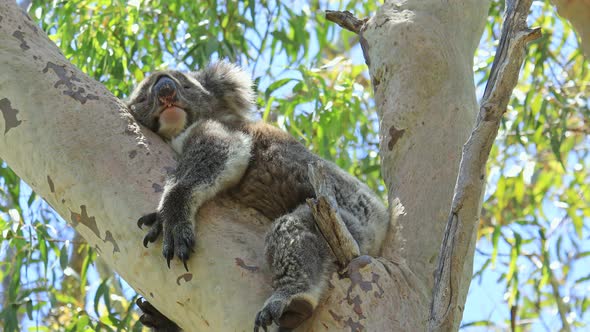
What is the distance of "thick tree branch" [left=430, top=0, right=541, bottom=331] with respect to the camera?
67.2 inches

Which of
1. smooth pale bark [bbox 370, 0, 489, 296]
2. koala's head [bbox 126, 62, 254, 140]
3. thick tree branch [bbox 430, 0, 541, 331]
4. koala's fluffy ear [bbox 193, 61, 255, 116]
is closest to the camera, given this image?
thick tree branch [bbox 430, 0, 541, 331]

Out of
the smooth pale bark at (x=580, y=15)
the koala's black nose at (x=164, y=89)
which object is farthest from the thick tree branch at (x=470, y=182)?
the koala's black nose at (x=164, y=89)

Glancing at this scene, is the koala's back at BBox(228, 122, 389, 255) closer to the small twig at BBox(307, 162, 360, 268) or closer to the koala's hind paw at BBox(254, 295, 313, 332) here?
the small twig at BBox(307, 162, 360, 268)

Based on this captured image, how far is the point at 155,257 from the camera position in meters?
2.01

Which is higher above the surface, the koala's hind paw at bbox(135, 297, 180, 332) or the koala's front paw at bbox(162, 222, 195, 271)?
the koala's front paw at bbox(162, 222, 195, 271)

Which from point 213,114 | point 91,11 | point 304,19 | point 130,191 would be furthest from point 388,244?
point 91,11

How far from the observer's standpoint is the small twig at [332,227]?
6.43ft

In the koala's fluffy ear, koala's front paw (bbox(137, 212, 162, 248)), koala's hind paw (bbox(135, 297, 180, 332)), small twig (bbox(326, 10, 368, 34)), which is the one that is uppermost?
small twig (bbox(326, 10, 368, 34))

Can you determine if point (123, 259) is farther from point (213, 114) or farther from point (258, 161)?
point (213, 114)

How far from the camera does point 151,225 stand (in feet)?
6.72

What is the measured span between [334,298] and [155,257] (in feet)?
1.54

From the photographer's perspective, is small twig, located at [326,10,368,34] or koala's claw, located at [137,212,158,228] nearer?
koala's claw, located at [137,212,158,228]

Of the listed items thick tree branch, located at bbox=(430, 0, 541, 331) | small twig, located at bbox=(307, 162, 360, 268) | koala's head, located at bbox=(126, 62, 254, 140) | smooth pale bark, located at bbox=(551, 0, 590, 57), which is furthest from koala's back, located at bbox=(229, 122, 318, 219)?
smooth pale bark, located at bbox=(551, 0, 590, 57)

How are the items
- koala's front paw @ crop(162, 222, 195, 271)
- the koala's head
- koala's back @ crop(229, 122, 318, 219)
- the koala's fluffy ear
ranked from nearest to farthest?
1. koala's front paw @ crop(162, 222, 195, 271)
2. koala's back @ crop(229, 122, 318, 219)
3. the koala's head
4. the koala's fluffy ear
